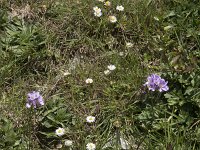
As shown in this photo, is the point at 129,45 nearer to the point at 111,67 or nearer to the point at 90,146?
the point at 111,67

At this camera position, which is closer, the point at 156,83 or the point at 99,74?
the point at 156,83

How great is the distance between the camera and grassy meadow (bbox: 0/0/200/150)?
3.12 meters

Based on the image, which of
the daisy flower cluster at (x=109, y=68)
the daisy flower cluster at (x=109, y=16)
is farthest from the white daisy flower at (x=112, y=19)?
the daisy flower cluster at (x=109, y=68)

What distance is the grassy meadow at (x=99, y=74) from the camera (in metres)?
3.12

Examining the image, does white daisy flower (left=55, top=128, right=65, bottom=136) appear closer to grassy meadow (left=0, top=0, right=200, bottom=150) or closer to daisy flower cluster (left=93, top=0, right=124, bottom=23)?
grassy meadow (left=0, top=0, right=200, bottom=150)

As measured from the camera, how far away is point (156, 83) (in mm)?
2994

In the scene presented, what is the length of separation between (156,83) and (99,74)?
0.63m

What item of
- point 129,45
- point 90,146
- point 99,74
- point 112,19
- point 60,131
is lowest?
point 90,146

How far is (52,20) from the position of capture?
3.83m

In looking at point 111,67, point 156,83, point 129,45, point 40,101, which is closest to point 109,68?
point 111,67

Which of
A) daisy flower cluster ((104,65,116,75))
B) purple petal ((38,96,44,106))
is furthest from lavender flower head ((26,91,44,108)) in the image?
daisy flower cluster ((104,65,116,75))

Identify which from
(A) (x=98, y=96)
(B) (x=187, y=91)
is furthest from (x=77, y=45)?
(B) (x=187, y=91)

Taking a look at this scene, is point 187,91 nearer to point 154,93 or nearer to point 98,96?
point 154,93

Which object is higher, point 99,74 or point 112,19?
point 112,19
